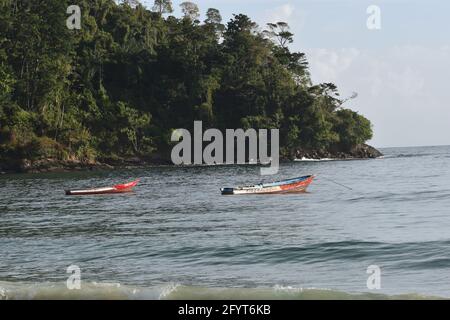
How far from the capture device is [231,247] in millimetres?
21297

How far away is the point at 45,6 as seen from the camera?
87.3 m

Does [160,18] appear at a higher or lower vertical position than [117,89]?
higher

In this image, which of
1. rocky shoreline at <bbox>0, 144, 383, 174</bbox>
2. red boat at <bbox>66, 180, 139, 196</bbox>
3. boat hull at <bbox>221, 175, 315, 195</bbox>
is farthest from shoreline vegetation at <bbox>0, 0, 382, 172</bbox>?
boat hull at <bbox>221, 175, 315, 195</bbox>

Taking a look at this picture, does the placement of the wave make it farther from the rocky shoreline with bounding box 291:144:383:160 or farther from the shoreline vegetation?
the rocky shoreline with bounding box 291:144:383:160

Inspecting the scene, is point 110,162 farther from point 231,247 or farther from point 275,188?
point 231,247

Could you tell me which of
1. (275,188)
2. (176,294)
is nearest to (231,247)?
(176,294)

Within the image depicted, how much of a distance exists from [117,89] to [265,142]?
23672 millimetres

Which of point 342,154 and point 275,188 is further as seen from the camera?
point 342,154

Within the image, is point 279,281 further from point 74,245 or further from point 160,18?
point 160,18

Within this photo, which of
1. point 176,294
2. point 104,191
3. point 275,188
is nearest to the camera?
point 176,294

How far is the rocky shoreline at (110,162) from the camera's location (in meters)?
80.9

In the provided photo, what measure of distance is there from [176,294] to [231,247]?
282 inches

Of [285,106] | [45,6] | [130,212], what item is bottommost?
[130,212]

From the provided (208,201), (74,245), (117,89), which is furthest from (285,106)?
(74,245)
